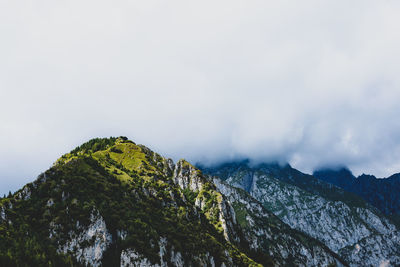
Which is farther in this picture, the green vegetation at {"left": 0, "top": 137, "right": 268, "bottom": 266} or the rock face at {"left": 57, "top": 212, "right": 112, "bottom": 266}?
the rock face at {"left": 57, "top": 212, "right": 112, "bottom": 266}

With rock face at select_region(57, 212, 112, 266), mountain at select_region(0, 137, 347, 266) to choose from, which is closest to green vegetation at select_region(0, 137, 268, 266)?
mountain at select_region(0, 137, 347, 266)

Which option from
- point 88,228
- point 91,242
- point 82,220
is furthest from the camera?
point 88,228

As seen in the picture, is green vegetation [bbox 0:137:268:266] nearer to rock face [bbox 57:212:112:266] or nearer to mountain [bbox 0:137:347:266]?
mountain [bbox 0:137:347:266]

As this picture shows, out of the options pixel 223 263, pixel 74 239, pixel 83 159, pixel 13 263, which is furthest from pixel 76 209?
pixel 223 263

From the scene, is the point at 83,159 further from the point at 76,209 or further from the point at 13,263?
the point at 13,263

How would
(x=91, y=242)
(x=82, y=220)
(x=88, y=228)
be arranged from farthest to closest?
(x=88, y=228) < (x=82, y=220) < (x=91, y=242)

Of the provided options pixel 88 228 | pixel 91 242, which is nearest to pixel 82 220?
pixel 88 228

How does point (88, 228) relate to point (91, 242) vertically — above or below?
above

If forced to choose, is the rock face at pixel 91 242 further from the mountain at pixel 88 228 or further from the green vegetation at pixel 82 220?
the green vegetation at pixel 82 220

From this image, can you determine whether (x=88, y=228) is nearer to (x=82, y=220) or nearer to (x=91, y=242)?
(x=82, y=220)

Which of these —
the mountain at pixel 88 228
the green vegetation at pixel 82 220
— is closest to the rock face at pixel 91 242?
the mountain at pixel 88 228

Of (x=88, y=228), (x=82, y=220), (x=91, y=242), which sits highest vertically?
(x=82, y=220)

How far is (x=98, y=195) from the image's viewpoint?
536ft

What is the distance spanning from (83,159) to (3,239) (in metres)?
91.7
